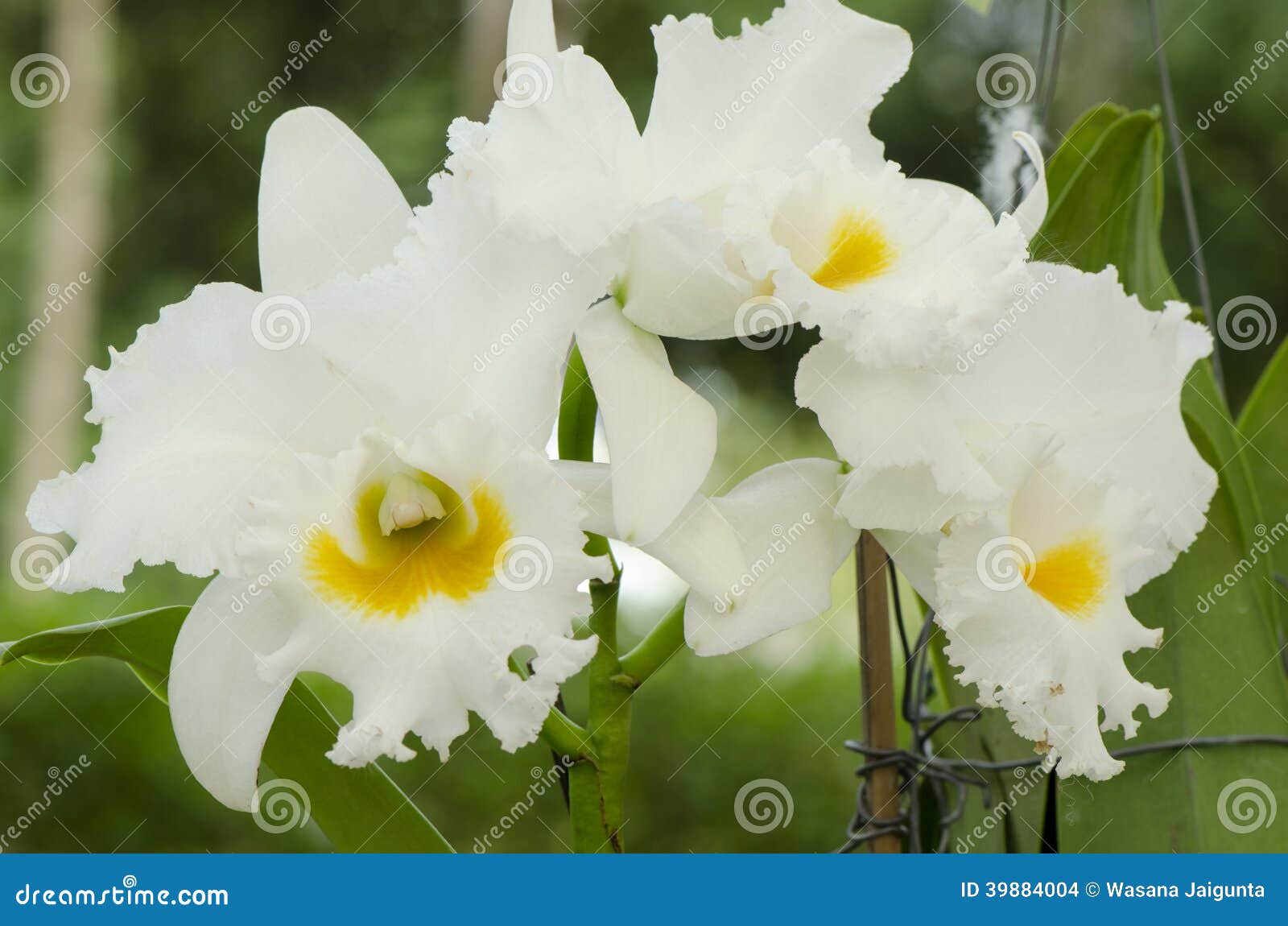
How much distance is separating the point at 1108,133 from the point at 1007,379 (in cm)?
32

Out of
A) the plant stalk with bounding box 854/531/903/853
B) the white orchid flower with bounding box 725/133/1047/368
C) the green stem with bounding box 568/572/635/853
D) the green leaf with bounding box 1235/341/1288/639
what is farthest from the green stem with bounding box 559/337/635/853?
the green leaf with bounding box 1235/341/1288/639

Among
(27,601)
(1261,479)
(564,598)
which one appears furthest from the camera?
(27,601)

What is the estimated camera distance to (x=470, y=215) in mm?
496

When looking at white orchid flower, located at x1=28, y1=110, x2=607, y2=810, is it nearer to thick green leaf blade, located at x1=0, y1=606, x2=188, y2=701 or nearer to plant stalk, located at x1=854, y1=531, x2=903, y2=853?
thick green leaf blade, located at x1=0, y1=606, x2=188, y2=701

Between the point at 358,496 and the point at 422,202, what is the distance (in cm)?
184

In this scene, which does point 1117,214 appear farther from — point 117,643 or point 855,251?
point 117,643

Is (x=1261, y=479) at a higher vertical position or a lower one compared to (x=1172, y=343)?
higher

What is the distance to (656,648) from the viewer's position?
0.58 meters

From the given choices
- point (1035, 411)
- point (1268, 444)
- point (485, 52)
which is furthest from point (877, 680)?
point (485, 52)

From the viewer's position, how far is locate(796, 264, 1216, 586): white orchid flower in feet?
1.67

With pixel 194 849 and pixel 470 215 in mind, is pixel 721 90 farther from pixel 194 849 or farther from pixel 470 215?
pixel 194 849

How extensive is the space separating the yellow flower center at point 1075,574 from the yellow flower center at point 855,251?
166 mm

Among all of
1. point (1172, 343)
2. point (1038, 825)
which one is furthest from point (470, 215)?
point (1038, 825)

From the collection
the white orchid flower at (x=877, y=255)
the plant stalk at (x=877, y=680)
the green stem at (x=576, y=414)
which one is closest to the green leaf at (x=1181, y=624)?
the plant stalk at (x=877, y=680)
